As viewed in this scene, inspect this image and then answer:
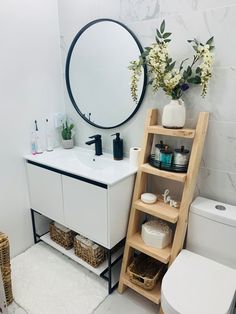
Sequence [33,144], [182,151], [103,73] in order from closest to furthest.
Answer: [182,151] → [103,73] → [33,144]

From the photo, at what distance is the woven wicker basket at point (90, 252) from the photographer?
1.75 meters

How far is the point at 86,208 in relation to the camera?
1.59 m

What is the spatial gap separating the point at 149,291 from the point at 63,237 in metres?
0.80

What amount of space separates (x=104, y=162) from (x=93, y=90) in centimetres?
58

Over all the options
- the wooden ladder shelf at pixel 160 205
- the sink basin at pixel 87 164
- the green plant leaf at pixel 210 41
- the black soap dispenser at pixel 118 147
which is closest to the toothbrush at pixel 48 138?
the sink basin at pixel 87 164

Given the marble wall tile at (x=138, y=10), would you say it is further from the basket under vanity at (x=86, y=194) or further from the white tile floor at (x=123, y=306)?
the white tile floor at (x=123, y=306)

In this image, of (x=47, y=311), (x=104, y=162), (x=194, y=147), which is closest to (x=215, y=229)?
(x=194, y=147)

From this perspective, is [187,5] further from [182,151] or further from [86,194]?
[86,194]

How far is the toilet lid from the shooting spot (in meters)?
1.12

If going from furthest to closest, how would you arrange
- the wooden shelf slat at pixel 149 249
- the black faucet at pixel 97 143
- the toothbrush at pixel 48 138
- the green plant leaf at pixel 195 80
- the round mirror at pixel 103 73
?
1. the toothbrush at pixel 48 138
2. the black faucet at pixel 97 143
3. the round mirror at pixel 103 73
4. the wooden shelf slat at pixel 149 249
5. the green plant leaf at pixel 195 80

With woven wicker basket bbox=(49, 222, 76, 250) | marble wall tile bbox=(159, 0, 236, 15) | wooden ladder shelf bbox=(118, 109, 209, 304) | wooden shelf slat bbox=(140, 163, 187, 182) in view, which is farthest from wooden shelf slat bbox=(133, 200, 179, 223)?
marble wall tile bbox=(159, 0, 236, 15)

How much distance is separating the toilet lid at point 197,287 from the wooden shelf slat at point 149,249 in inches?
3.6

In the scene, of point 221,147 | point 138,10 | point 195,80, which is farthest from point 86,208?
A: point 138,10

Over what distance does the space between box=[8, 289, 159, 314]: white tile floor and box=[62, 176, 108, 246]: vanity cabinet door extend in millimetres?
→ 425
